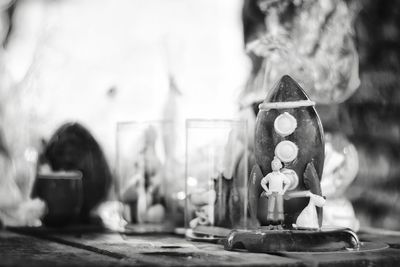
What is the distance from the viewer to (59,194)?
1751mm

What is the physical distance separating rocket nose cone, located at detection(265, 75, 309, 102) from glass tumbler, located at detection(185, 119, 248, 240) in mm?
276

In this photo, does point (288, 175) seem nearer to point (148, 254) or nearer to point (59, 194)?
point (148, 254)

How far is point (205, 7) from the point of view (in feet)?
7.23

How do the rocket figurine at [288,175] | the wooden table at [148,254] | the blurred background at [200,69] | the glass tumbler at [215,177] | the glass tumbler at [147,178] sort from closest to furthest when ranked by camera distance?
the wooden table at [148,254] < the rocket figurine at [288,175] < the glass tumbler at [215,177] < the glass tumbler at [147,178] < the blurred background at [200,69]

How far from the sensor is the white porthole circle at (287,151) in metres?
1.21

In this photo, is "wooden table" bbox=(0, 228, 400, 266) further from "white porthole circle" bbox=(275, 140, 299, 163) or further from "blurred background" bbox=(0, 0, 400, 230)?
"blurred background" bbox=(0, 0, 400, 230)

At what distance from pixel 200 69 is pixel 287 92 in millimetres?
926

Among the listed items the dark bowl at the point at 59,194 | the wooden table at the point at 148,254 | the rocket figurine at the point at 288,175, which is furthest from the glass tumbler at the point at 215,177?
the dark bowl at the point at 59,194

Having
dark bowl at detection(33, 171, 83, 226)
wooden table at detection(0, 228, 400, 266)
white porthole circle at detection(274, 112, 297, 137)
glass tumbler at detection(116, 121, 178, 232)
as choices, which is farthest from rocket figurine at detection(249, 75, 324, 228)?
dark bowl at detection(33, 171, 83, 226)

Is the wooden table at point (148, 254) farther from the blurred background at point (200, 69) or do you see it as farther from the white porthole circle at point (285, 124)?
the blurred background at point (200, 69)

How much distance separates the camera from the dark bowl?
1.75 metres

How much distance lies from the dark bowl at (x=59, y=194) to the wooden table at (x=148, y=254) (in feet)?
0.81

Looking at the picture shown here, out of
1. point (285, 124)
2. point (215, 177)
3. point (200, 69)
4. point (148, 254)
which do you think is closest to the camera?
point (148, 254)

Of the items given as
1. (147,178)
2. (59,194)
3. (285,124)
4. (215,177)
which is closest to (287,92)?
(285,124)
